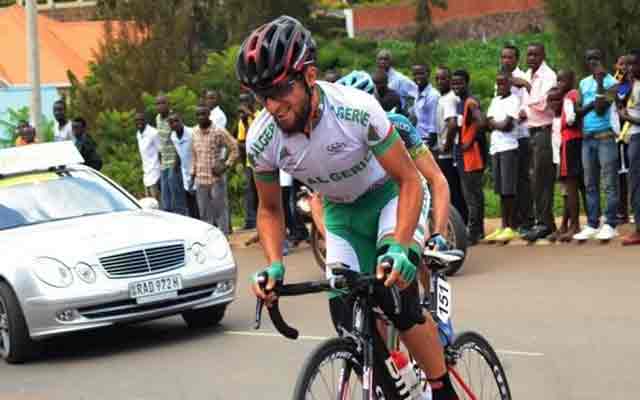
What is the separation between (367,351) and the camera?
19.1 feet

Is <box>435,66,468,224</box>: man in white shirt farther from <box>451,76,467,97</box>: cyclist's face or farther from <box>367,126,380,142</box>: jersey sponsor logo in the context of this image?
<box>367,126,380,142</box>: jersey sponsor logo

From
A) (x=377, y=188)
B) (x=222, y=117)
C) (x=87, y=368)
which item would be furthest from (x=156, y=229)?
(x=222, y=117)

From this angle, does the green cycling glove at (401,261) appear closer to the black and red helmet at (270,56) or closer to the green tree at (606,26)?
the black and red helmet at (270,56)

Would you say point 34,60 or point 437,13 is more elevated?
point 437,13

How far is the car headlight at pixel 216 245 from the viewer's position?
11.9 metres

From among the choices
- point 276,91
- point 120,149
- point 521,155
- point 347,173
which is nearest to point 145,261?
point 347,173

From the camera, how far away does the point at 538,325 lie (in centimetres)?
1106

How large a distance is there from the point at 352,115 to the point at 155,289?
5627 millimetres

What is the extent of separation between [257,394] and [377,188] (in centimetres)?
319

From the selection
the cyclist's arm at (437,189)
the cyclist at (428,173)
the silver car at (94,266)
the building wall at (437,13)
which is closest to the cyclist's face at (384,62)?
the silver car at (94,266)

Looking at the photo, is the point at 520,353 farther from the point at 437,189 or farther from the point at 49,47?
the point at 49,47

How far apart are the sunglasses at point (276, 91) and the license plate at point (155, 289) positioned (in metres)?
5.76

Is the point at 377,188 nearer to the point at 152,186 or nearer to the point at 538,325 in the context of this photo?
the point at 538,325

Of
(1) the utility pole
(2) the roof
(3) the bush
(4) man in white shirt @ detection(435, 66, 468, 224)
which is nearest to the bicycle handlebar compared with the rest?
(4) man in white shirt @ detection(435, 66, 468, 224)
